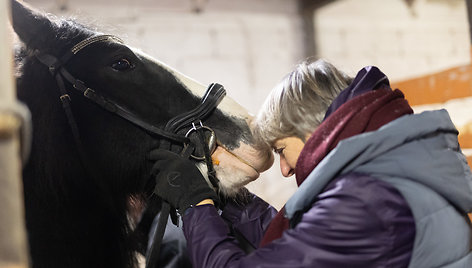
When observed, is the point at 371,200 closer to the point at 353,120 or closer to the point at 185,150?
the point at 353,120

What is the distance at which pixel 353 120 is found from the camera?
0.75 meters

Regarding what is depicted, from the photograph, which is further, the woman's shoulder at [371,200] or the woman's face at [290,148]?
the woman's face at [290,148]

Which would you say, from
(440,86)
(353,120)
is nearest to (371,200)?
(353,120)

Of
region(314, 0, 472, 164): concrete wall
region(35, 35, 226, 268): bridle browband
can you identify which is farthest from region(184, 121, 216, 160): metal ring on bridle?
region(314, 0, 472, 164): concrete wall

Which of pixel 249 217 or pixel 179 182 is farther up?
pixel 179 182

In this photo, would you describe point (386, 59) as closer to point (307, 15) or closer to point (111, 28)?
point (307, 15)

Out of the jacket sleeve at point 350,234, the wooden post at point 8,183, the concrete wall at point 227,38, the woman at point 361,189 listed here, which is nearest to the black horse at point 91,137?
the woman at point 361,189

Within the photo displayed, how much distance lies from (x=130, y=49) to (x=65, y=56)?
162mm

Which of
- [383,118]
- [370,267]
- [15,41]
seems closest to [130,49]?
[15,41]

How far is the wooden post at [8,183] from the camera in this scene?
331mm

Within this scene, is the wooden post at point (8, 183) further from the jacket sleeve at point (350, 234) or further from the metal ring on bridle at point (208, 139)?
the metal ring on bridle at point (208, 139)

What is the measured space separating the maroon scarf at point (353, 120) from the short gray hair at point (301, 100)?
7 centimetres

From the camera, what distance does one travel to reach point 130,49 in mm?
1120

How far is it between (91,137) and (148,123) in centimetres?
15
